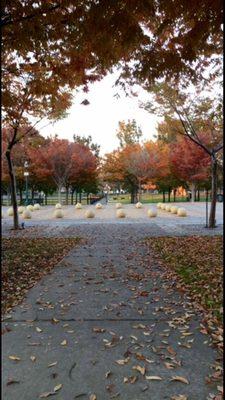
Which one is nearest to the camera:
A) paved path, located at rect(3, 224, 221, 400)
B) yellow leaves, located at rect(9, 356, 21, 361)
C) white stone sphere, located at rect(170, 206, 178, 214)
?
paved path, located at rect(3, 224, 221, 400)

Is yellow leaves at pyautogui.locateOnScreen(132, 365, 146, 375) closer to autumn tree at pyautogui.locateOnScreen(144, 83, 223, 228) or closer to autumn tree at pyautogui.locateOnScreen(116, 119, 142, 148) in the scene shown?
autumn tree at pyautogui.locateOnScreen(144, 83, 223, 228)

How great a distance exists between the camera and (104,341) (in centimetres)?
408

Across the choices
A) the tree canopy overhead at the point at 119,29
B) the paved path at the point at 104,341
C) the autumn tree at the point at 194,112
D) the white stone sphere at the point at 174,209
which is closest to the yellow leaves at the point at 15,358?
the paved path at the point at 104,341

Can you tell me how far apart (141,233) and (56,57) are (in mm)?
7203

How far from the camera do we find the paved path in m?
3.15

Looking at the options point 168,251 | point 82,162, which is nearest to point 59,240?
point 168,251

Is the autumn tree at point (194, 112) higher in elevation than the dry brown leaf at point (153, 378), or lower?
higher

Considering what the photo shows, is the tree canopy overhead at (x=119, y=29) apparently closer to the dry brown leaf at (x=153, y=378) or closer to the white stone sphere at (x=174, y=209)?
the dry brown leaf at (x=153, y=378)

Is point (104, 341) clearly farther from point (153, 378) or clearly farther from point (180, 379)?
point (180, 379)

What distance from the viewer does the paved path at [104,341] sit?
3.15 meters

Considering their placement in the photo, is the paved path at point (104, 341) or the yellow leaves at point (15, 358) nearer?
the paved path at point (104, 341)

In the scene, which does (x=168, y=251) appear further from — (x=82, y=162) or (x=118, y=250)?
(x=82, y=162)

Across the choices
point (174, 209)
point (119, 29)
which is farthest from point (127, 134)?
point (119, 29)

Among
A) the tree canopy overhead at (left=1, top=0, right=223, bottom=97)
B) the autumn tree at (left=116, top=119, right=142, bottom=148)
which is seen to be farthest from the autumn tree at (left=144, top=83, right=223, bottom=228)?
the autumn tree at (left=116, top=119, right=142, bottom=148)
